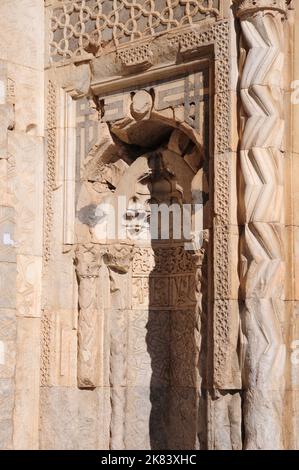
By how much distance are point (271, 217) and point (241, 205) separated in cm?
25

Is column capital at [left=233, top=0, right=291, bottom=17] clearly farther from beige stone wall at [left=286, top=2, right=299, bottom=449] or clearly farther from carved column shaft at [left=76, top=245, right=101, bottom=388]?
carved column shaft at [left=76, top=245, right=101, bottom=388]

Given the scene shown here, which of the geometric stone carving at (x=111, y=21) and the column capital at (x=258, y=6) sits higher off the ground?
the geometric stone carving at (x=111, y=21)

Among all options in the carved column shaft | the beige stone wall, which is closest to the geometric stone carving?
the beige stone wall

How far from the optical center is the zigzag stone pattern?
320 inches

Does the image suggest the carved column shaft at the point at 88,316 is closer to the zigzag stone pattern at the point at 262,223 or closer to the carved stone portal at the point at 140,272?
the carved stone portal at the point at 140,272

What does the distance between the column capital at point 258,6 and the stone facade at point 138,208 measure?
0.5 inches

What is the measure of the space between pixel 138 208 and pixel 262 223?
1.67 m

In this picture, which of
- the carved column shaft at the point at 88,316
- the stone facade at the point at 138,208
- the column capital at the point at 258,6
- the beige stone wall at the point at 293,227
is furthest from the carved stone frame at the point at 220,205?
the carved column shaft at the point at 88,316

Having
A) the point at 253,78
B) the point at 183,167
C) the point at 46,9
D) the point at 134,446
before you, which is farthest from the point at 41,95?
the point at 134,446

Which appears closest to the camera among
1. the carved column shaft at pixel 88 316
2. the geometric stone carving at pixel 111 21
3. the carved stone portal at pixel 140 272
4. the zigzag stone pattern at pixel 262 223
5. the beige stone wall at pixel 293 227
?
the zigzag stone pattern at pixel 262 223

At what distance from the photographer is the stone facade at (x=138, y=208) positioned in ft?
27.5

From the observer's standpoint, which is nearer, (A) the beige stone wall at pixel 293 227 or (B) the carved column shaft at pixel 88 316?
(A) the beige stone wall at pixel 293 227

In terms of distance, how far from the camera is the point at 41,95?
9.95 metres

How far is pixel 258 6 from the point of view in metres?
8.38
